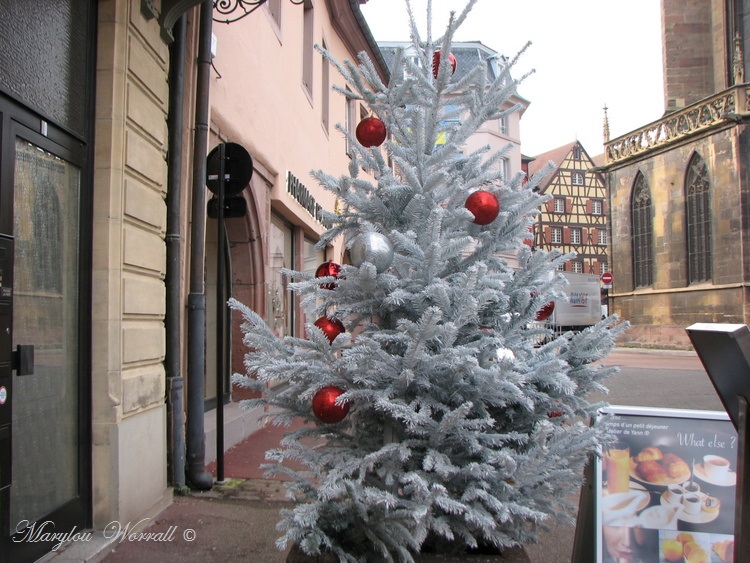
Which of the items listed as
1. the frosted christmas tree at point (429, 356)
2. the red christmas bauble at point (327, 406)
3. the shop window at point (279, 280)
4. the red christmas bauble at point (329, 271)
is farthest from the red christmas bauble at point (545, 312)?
the shop window at point (279, 280)

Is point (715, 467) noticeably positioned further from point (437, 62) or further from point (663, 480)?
point (437, 62)

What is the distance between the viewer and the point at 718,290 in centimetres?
2448

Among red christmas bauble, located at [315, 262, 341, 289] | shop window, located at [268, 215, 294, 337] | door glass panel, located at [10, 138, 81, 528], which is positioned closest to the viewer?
red christmas bauble, located at [315, 262, 341, 289]

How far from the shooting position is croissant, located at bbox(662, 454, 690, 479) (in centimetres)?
289

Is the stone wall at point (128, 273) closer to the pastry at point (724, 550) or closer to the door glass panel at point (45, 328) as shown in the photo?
the door glass panel at point (45, 328)

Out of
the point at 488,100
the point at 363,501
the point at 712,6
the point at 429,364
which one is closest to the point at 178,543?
the point at 363,501

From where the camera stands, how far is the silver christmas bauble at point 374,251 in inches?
95.4

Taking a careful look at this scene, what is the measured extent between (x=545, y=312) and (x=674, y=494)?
39.1 inches

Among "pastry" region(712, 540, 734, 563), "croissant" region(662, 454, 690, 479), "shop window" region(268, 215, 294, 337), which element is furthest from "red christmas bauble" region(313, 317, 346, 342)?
"shop window" region(268, 215, 294, 337)

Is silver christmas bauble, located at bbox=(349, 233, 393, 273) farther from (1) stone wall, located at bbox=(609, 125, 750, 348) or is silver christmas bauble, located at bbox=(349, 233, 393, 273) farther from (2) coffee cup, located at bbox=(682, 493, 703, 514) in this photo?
(1) stone wall, located at bbox=(609, 125, 750, 348)

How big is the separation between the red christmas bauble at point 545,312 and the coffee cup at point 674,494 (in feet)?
3.09

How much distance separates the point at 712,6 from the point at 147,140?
29.9 m

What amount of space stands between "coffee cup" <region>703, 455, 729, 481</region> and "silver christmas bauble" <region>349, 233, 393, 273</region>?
1.71m

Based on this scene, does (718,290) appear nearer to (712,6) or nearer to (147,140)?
(712,6)
